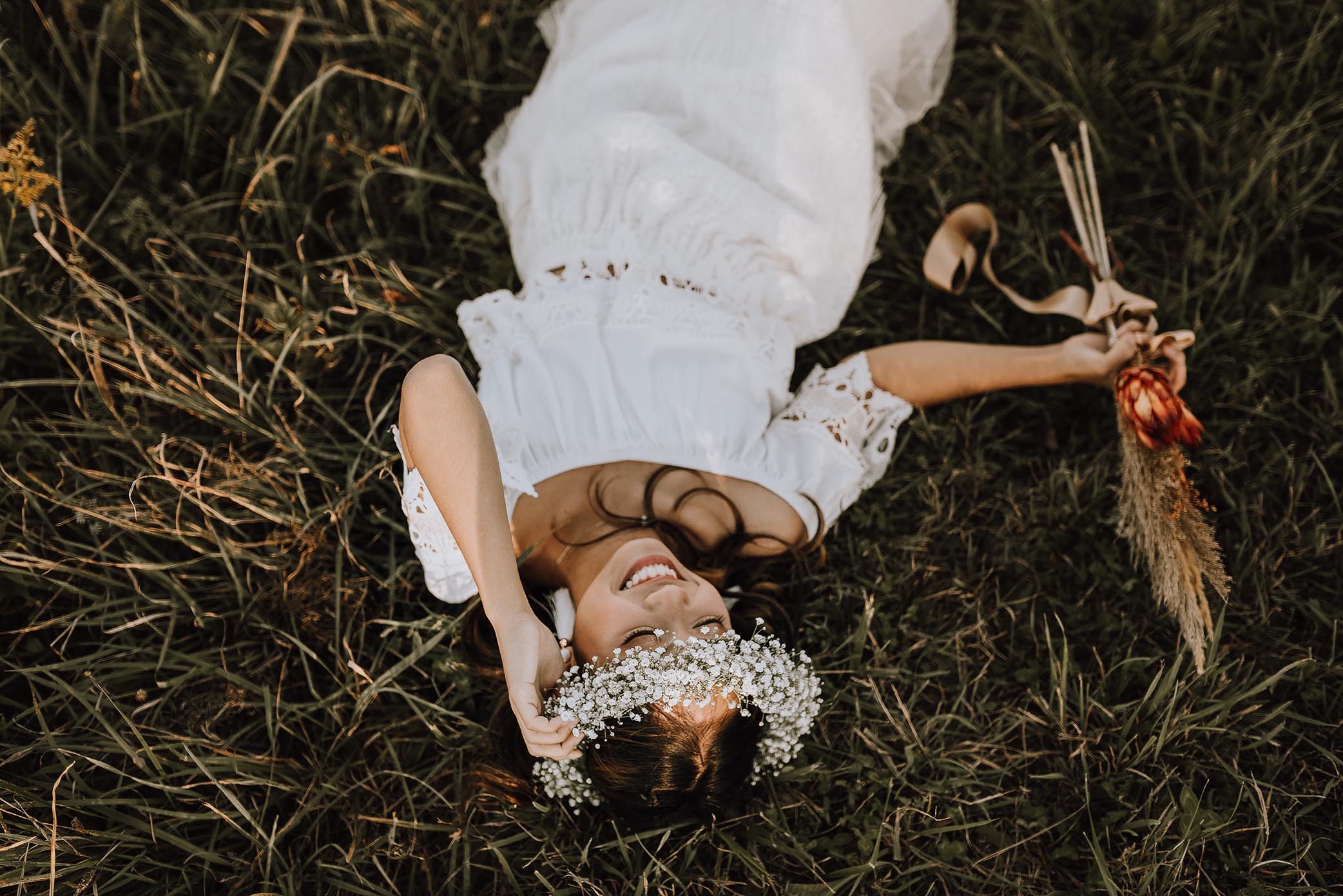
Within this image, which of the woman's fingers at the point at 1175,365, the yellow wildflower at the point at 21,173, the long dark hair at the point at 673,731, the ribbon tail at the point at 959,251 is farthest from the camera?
the ribbon tail at the point at 959,251

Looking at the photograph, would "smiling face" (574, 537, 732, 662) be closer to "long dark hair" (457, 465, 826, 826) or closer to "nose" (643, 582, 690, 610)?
"nose" (643, 582, 690, 610)

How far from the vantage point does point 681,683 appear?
238 centimetres

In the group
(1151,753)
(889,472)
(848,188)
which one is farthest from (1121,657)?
(848,188)

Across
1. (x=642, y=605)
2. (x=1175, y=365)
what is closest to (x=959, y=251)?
(x=1175, y=365)

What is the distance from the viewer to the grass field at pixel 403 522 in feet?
9.61

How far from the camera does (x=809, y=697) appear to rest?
2730 mm

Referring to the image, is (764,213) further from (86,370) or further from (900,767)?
(86,370)

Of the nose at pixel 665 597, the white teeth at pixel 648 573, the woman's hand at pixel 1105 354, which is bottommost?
the white teeth at pixel 648 573

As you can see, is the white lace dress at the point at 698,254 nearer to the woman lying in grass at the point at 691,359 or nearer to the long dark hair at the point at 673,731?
the woman lying in grass at the point at 691,359

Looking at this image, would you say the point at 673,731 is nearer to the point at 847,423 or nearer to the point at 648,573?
the point at 648,573

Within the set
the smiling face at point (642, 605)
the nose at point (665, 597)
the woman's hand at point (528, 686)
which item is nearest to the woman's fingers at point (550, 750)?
the woman's hand at point (528, 686)

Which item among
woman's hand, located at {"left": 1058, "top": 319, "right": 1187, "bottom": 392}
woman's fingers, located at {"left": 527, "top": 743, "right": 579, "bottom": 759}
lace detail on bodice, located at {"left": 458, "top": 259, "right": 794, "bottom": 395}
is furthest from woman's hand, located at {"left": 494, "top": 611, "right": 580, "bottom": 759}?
woman's hand, located at {"left": 1058, "top": 319, "right": 1187, "bottom": 392}

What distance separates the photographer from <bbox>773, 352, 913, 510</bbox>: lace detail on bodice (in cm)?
303

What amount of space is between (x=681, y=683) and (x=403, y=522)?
1416 mm
